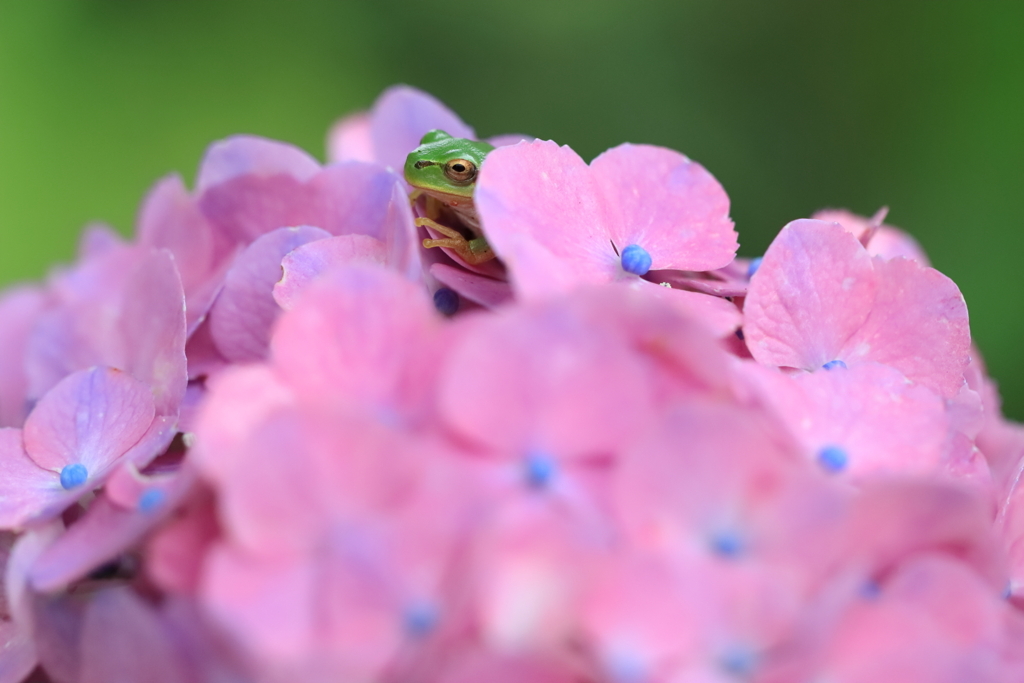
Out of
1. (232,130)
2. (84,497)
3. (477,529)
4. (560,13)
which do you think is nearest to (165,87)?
(232,130)

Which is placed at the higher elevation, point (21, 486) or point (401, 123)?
point (401, 123)

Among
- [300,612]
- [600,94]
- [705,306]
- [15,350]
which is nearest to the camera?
[300,612]

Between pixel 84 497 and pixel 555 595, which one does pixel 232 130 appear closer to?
pixel 84 497

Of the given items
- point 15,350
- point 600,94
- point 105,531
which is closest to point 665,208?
point 105,531

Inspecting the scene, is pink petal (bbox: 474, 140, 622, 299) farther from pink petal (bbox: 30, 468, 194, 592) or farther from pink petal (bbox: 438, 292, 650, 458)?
pink petal (bbox: 30, 468, 194, 592)

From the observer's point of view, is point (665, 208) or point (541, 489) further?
point (665, 208)

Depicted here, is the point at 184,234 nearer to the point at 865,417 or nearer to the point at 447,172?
the point at 447,172
